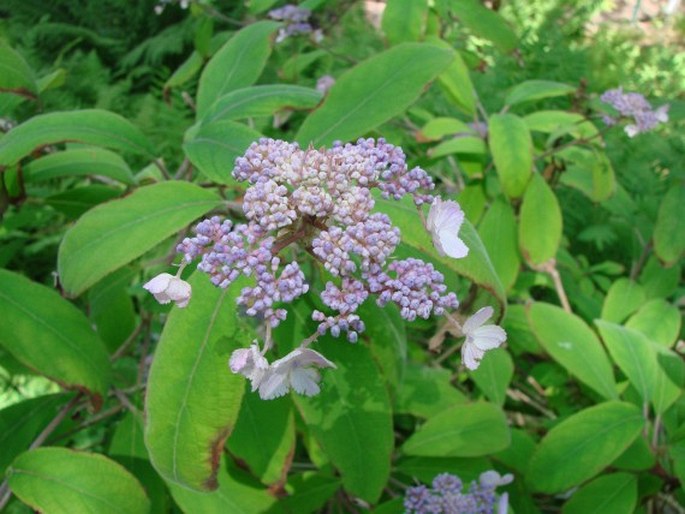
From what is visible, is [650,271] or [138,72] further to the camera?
[138,72]

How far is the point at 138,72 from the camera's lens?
14.0ft

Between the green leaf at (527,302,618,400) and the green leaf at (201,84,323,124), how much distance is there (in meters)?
0.72

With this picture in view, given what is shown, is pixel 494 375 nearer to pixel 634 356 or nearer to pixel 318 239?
pixel 634 356

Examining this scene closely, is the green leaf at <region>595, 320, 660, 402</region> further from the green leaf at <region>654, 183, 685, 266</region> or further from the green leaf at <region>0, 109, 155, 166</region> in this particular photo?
the green leaf at <region>0, 109, 155, 166</region>

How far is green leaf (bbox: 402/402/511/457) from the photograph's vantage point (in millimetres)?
1337

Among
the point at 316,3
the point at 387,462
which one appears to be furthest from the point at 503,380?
the point at 316,3

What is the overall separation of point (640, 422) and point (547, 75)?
76.1 inches

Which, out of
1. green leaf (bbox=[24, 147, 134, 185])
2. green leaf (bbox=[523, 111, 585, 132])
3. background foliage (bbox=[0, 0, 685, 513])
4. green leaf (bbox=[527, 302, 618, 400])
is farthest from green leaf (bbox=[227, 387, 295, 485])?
green leaf (bbox=[523, 111, 585, 132])

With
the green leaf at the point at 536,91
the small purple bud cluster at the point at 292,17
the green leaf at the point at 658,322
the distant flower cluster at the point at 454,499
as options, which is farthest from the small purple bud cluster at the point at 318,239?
the small purple bud cluster at the point at 292,17

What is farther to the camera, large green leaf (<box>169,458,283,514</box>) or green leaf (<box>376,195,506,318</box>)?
large green leaf (<box>169,458,283,514</box>)

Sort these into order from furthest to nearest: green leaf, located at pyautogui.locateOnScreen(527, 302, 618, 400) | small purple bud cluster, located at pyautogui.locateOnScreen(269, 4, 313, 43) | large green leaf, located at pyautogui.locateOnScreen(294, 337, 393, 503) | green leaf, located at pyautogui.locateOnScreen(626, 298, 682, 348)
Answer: small purple bud cluster, located at pyautogui.locateOnScreen(269, 4, 313, 43) → green leaf, located at pyautogui.locateOnScreen(626, 298, 682, 348) → green leaf, located at pyautogui.locateOnScreen(527, 302, 618, 400) → large green leaf, located at pyautogui.locateOnScreen(294, 337, 393, 503)

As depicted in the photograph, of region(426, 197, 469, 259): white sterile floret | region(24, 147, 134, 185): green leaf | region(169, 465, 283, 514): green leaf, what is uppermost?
region(426, 197, 469, 259): white sterile floret

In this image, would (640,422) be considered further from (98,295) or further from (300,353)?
(98,295)

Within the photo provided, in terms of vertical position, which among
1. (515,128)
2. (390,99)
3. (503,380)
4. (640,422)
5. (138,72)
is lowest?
(138,72)
